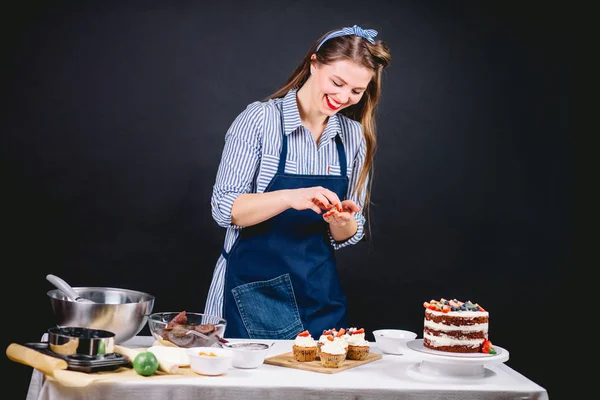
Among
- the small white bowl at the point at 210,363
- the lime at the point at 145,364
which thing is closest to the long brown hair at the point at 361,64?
the small white bowl at the point at 210,363

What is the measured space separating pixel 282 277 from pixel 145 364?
1.04m

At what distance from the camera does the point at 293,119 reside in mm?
3191

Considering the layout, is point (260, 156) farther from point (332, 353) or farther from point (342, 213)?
point (332, 353)

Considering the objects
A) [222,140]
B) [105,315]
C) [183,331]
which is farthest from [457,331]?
[222,140]

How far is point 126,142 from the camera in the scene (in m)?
4.23

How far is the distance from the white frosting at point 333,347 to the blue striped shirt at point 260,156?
0.87 metres

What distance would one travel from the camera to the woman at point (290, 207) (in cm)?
303

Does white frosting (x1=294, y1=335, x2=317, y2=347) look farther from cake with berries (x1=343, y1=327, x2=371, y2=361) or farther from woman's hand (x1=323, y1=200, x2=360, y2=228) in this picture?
woman's hand (x1=323, y1=200, x2=360, y2=228)

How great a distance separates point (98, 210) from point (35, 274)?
0.50 meters

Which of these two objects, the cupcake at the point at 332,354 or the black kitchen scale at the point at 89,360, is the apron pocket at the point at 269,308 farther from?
the black kitchen scale at the point at 89,360

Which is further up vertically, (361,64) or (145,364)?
(361,64)

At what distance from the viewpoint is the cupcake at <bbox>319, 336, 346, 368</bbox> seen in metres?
2.30

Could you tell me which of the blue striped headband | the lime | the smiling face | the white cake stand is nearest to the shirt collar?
the smiling face

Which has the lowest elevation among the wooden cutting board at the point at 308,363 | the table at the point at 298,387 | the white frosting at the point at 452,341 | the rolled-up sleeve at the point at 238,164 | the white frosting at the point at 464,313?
the table at the point at 298,387
